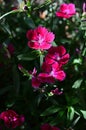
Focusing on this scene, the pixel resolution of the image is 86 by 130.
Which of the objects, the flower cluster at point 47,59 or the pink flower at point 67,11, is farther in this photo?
the pink flower at point 67,11

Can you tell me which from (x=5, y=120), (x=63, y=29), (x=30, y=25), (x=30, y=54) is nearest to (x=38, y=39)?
(x=30, y=54)

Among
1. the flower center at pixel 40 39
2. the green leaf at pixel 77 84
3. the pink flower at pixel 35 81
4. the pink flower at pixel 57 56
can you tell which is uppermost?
the flower center at pixel 40 39

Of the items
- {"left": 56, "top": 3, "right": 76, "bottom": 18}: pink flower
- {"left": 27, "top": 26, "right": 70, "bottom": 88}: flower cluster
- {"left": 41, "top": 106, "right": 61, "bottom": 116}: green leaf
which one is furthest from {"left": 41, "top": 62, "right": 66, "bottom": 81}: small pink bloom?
{"left": 56, "top": 3, "right": 76, "bottom": 18}: pink flower

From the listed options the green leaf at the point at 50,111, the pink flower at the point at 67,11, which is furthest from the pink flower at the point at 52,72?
the pink flower at the point at 67,11

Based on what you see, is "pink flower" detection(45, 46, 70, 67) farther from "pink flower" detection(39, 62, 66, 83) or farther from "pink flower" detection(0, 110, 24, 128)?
"pink flower" detection(0, 110, 24, 128)

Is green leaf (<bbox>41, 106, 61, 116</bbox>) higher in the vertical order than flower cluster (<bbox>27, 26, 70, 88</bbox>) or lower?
lower

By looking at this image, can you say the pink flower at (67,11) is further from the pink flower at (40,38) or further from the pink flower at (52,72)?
the pink flower at (52,72)

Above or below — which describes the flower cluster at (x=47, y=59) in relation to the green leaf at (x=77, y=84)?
above

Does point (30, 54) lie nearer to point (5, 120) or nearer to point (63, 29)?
point (5, 120)
